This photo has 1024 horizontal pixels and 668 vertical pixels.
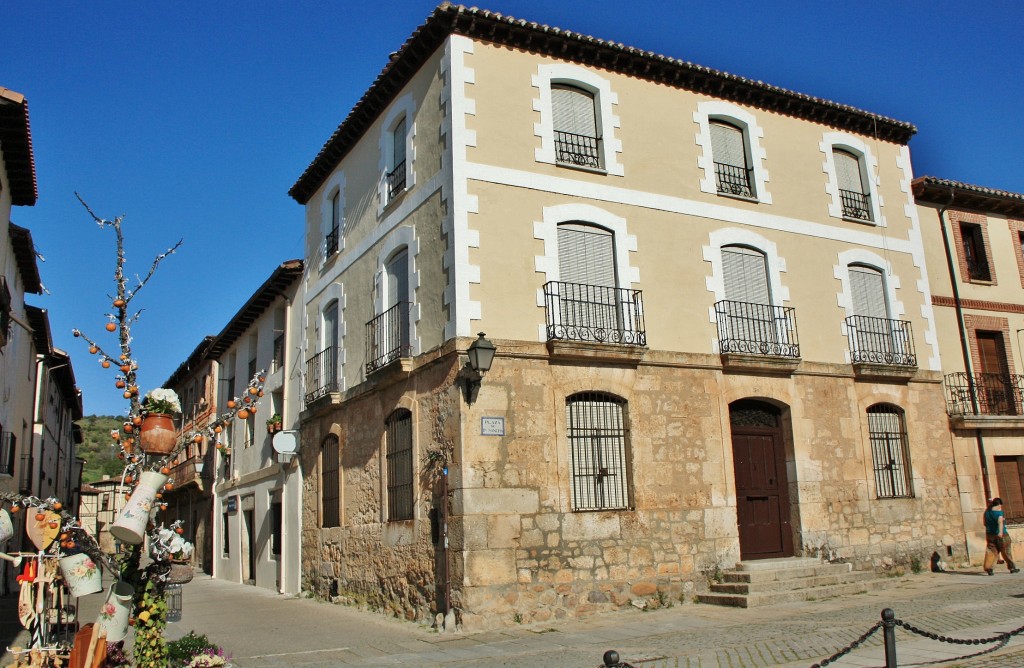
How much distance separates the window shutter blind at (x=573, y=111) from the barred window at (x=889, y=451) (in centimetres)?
708

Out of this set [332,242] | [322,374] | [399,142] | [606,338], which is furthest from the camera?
[332,242]

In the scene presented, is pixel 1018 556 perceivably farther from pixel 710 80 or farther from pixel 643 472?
pixel 710 80

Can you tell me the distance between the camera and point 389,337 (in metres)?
13.8

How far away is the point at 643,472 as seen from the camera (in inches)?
483

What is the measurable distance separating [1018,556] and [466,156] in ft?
42.3

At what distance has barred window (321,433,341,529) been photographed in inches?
611

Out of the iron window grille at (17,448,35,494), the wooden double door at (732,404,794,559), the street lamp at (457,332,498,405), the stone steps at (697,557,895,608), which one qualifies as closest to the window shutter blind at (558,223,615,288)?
the street lamp at (457,332,498,405)

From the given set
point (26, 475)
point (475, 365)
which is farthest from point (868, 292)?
point (26, 475)

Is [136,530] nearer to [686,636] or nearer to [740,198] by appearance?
[686,636]

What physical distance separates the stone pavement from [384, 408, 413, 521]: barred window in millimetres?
1651

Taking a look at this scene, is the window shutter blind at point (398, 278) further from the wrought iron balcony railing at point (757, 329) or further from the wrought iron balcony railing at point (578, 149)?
the wrought iron balcony railing at point (757, 329)

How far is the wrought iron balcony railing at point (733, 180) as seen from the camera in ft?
47.9

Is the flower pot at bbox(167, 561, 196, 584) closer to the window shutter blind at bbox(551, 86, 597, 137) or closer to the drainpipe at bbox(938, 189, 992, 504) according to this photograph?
the window shutter blind at bbox(551, 86, 597, 137)

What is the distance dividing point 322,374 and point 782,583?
953 centimetres
